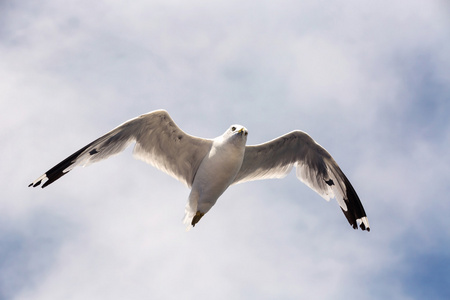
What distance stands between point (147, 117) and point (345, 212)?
13.6 ft

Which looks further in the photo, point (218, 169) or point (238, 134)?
point (218, 169)

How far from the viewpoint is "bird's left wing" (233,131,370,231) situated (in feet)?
32.0

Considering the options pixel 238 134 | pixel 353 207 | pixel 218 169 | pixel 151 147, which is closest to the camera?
pixel 238 134

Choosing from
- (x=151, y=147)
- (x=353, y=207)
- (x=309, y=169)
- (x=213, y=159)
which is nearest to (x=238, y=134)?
(x=213, y=159)

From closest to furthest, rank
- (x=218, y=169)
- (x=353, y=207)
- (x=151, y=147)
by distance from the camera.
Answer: (x=218, y=169) → (x=151, y=147) → (x=353, y=207)

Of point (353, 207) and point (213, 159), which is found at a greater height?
point (353, 207)

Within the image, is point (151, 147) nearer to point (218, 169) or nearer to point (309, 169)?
point (218, 169)

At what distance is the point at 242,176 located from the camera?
32.9ft

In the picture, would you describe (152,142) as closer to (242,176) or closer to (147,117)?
(147,117)

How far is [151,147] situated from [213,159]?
4.02 ft

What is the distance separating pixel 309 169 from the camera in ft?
33.1

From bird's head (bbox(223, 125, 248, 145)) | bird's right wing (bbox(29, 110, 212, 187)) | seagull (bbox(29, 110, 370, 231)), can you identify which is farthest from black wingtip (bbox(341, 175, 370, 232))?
bird's right wing (bbox(29, 110, 212, 187))

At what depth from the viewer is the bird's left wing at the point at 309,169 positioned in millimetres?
9766

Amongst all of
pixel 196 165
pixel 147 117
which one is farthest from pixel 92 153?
pixel 196 165
